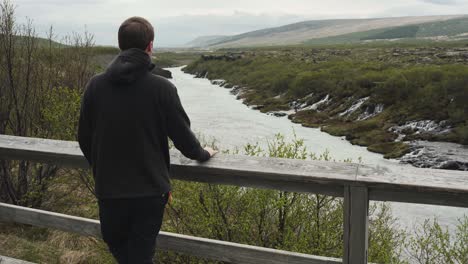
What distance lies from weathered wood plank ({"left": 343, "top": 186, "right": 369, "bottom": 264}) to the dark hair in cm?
133

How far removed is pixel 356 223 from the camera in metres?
2.49

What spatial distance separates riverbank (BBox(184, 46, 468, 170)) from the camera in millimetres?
21766

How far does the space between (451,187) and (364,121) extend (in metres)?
24.5

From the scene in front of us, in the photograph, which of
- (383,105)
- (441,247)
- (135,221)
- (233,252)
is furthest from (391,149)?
(135,221)

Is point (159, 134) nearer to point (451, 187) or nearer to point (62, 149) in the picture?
point (62, 149)

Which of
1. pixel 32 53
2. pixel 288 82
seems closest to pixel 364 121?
pixel 288 82

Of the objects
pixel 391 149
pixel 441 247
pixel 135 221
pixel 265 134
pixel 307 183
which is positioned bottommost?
pixel 391 149

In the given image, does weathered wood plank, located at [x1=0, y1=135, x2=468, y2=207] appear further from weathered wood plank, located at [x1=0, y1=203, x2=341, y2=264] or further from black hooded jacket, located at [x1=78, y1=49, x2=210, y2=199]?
weathered wood plank, located at [x1=0, y1=203, x2=341, y2=264]

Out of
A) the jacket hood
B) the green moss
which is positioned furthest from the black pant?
the green moss

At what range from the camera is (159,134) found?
2650 millimetres

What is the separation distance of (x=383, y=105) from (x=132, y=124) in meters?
27.1

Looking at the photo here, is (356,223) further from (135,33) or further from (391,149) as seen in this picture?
(391,149)

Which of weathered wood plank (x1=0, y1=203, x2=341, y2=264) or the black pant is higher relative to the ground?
the black pant

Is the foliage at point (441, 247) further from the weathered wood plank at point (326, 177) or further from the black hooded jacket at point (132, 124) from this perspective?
the black hooded jacket at point (132, 124)
